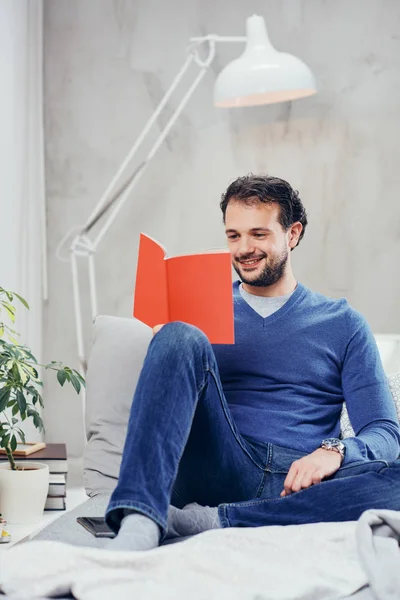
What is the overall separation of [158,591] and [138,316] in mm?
720

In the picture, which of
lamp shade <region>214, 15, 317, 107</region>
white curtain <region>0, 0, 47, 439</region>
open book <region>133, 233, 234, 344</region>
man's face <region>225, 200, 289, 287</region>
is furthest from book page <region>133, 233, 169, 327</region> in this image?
white curtain <region>0, 0, 47, 439</region>

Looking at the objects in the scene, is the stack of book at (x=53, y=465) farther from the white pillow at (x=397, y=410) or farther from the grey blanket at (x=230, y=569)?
the grey blanket at (x=230, y=569)

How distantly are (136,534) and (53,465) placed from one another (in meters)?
1.09

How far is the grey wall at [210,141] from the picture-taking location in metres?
3.04

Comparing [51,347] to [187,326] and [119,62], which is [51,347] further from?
[187,326]

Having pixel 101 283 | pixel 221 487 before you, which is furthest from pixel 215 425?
pixel 101 283

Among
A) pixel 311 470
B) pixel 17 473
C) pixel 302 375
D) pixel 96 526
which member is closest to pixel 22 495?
pixel 17 473

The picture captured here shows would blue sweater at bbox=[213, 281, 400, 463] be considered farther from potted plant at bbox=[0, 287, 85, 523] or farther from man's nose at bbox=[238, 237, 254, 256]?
potted plant at bbox=[0, 287, 85, 523]

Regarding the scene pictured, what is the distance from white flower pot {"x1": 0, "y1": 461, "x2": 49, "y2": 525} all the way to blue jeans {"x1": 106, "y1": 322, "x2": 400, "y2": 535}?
0.60 metres

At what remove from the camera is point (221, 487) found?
5.50ft

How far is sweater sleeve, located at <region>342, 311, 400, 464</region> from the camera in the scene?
170cm

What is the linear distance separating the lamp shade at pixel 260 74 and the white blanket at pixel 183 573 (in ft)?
5.30

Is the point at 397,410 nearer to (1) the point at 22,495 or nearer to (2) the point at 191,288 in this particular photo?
(2) the point at 191,288

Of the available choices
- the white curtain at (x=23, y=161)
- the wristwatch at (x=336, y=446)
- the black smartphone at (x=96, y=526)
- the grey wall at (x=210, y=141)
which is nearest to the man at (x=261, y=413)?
the wristwatch at (x=336, y=446)
